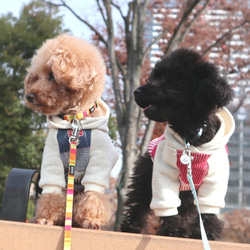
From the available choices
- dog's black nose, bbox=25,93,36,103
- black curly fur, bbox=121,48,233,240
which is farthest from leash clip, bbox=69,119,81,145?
black curly fur, bbox=121,48,233,240

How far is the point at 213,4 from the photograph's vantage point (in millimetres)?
6887

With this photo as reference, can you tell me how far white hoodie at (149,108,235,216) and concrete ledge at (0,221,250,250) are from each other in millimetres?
208

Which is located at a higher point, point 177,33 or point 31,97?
point 177,33

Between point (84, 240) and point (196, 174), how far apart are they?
0.67 m

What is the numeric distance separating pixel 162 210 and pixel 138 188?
41 centimetres

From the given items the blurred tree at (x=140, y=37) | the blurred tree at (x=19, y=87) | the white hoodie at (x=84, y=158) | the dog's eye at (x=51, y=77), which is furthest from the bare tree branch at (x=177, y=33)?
the white hoodie at (x=84, y=158)

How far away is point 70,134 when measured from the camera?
191 centimetres

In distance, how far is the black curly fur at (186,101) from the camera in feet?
5.37

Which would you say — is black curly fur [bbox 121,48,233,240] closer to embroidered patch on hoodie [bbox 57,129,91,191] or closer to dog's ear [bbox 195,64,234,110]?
dog's ear [bbox 195,64,234,110]

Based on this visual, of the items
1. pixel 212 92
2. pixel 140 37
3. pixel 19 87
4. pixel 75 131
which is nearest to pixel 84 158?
pixel 75 131

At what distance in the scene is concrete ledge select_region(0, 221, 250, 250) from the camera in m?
1.51

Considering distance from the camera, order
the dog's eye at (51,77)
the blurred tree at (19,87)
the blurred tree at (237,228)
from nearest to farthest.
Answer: the dog's eye at (51,77)
the blurred tree at (19,87)
the blurred tree at (237,228)

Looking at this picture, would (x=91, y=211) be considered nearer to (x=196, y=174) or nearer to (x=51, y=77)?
(x=196, y=174)

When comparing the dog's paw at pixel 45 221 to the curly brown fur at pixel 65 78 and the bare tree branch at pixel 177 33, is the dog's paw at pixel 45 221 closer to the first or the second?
the curly brown fur at pixel 65 78
